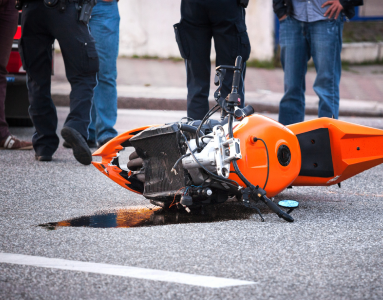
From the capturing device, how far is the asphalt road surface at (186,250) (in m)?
2.03

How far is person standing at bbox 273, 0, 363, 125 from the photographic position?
15.6ft

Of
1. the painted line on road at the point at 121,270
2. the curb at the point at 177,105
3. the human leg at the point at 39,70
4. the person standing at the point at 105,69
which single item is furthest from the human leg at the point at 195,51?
the curb at the point at 177,105

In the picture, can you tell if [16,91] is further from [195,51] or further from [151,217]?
[151,217]

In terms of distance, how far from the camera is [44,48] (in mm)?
4395

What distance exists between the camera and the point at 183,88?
33.2 ft

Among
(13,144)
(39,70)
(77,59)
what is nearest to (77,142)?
(77,59)

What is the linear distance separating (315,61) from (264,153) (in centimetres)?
218

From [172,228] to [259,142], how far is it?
2.05 feet

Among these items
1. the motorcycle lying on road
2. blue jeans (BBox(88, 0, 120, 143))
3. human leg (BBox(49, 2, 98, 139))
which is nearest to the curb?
blue jeans (BBox(88, 0, 120, 143))

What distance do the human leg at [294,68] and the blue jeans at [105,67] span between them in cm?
162

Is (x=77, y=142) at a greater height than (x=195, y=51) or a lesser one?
lesser

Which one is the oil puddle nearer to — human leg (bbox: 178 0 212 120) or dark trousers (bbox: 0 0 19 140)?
human leg (bbox: 178 0 212 120)

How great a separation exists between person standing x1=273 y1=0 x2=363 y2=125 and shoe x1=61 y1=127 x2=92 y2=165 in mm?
1733

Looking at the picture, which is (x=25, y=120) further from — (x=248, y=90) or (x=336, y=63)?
(x=248, y=90)
